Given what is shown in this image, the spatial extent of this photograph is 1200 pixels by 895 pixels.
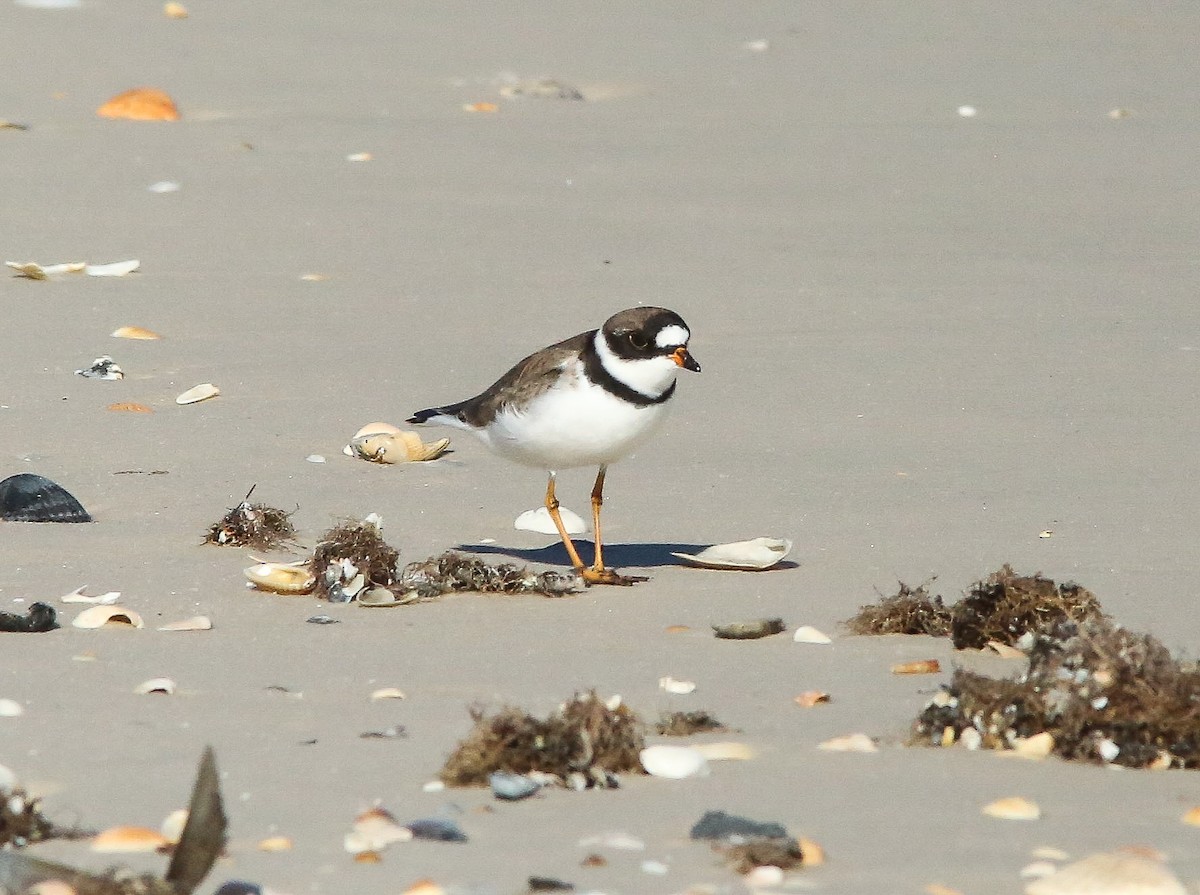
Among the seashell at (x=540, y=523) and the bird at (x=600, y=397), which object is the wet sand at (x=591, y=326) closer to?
the seashell at (x=540, y=523)

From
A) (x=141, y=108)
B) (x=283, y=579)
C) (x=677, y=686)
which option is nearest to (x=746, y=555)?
(x=677, y=686)

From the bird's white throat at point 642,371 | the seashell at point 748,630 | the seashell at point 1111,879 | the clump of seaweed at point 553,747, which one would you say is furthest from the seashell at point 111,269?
the seashell at point 1111,879

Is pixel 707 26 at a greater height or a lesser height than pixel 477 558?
greater

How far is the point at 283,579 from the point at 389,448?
1.29m

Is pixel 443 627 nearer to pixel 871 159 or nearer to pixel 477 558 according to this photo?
A: pixel 477 558

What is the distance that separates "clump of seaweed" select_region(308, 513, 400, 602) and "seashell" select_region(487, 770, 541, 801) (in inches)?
62.4

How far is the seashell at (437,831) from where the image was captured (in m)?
3.03

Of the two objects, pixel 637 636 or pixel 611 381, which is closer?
pixel 637 636

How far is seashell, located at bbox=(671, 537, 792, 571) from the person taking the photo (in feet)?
16.9

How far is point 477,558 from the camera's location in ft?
17.0

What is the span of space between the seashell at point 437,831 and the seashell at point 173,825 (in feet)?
1.22

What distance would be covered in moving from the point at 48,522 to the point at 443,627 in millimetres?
1403

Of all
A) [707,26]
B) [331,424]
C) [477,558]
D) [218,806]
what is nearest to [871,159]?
[707,26]

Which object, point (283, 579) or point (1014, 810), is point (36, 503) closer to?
point (283, 579)
